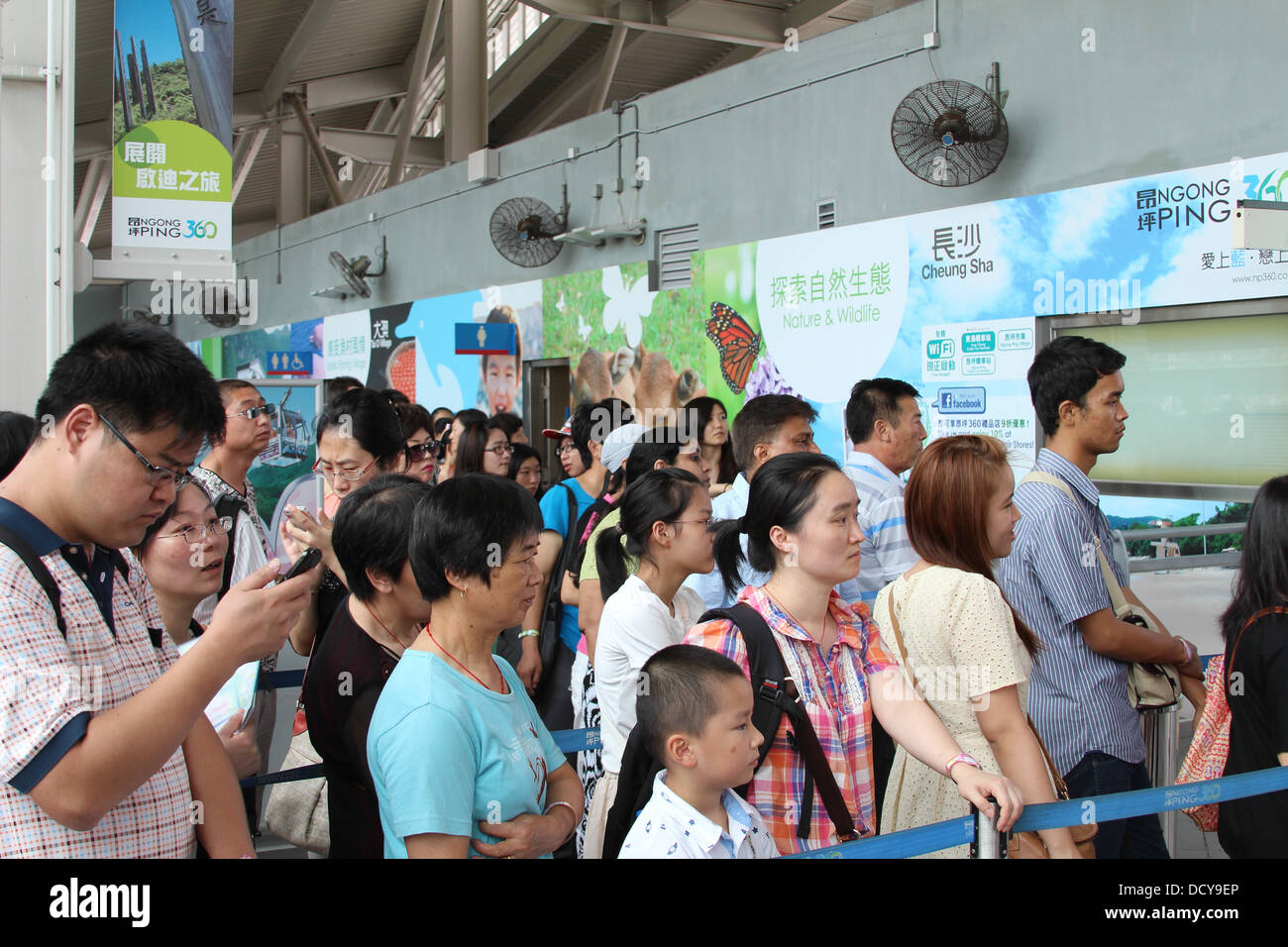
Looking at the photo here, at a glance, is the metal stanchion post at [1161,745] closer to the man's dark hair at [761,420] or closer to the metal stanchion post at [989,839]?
the man's dark hair at [761,420]

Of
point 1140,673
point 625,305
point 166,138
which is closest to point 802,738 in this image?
point 1140,673

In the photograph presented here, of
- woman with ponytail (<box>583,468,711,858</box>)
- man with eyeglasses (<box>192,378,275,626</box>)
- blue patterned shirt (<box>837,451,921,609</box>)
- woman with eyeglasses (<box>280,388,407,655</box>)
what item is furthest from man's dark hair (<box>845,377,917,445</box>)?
man with eyeglasses (<box>192,378,275,626</box>)

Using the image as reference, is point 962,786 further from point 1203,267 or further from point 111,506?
point 1203,267

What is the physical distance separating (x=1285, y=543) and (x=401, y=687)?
76.4 inches

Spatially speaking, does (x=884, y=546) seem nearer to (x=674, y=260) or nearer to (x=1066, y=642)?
(x=1066, y=642)

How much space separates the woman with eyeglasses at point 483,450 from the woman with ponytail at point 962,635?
3.60 meters

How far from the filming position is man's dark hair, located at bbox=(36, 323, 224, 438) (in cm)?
152

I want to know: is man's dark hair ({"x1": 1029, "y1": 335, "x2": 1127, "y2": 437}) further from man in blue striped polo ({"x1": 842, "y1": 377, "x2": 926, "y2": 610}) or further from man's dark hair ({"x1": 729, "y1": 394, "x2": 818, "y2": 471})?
man's dark hair ({"x1": 729, "y1": 394, "x2": 818, "y2": 471})

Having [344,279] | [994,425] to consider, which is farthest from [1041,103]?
[344,279]

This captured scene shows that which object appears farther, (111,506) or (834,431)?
(834,431)

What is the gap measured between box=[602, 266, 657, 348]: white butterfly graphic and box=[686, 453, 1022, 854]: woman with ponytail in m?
7.84

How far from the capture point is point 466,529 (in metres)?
1.97

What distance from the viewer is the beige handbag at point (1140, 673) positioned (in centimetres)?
307

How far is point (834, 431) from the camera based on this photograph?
8195mm
